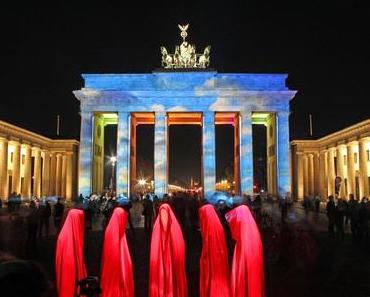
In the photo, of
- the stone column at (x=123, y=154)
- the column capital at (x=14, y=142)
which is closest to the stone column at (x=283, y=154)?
the stone column at (x=123, y=154)

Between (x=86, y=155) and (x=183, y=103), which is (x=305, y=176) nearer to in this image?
(x=183, y=103)

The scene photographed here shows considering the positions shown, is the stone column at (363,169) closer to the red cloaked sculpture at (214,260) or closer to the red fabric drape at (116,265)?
the red cloaked sculpture at (214,260)

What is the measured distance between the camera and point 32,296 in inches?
94.3

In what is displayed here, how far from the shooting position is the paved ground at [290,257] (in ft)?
30.2

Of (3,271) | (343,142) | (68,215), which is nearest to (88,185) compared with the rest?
(343,142)

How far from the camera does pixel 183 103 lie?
56562 mm

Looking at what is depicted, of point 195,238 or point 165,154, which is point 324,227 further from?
point 165,154

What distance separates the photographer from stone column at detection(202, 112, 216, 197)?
56.7 m

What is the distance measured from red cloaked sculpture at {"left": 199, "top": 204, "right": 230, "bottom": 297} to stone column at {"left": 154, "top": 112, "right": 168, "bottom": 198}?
46.5 metres

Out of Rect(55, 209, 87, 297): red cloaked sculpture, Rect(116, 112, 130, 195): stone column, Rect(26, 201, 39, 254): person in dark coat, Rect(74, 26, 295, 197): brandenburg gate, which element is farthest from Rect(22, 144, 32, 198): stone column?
Rect(55, 209, 87, 297): red cloaked sculpture

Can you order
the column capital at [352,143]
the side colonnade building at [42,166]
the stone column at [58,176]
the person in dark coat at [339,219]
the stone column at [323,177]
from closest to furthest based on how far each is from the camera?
the person in dark coat at [339,219] < the column capital at [352,143] < the side colonnade building at [42,166] < the stone column at [323,177] < the stone column at [58,176]

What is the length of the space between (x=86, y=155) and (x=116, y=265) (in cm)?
4914

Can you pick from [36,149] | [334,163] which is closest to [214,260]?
[36,149]

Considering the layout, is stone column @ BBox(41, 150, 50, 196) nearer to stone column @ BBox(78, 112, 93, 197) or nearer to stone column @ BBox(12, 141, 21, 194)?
stone column @ BBox(12, 141, 21, 194)
